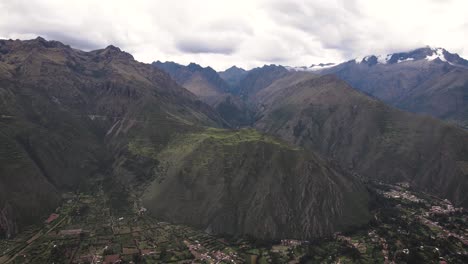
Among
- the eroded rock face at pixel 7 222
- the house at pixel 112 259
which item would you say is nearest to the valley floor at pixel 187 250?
the house at pixel 112 259

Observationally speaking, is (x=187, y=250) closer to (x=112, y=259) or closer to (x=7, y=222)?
(x=112, y=259)

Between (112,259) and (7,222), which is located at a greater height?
(7,222)

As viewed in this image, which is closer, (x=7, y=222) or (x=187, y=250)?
(x=187, y=250)

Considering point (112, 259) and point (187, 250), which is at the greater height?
point (112, 259)

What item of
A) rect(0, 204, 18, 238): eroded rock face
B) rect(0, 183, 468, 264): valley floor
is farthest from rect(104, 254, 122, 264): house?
rect(0, 204, 18, 238): eroded rock face

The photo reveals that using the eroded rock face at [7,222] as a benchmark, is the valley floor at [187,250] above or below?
below

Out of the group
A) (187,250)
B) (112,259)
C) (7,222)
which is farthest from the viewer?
(7,222)

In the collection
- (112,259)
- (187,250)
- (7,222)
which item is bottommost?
(187,250)

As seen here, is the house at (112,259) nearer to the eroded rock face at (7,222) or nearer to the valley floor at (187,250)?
the valley floor at (187,250)

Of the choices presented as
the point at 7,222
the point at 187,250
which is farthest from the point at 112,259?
the point at 7,222

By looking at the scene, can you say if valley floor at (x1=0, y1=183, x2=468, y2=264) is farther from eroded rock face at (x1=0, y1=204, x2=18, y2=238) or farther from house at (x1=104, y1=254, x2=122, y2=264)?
eroded rock face at (x1=0, y1=204, x2=18, y2=238)

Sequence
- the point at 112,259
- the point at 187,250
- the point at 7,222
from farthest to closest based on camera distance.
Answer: the point at 7,222, the point at 187,250, the point at 112,259

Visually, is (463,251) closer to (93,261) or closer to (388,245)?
(388,245)
